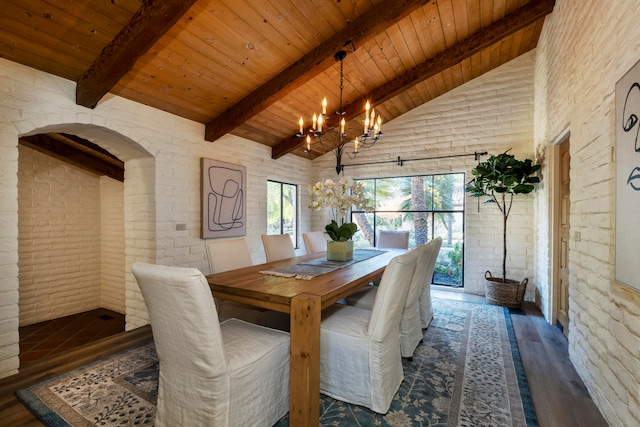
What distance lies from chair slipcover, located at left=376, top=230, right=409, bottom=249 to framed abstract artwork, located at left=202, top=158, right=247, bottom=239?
1.91 meters

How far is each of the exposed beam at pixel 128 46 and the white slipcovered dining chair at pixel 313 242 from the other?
232 cm

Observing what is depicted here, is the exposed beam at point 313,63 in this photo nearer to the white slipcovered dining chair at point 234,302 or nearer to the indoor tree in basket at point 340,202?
the indoor tree in basket at point 340,202

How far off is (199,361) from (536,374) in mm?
2314

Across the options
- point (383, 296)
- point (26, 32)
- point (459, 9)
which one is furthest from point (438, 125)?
point (26, 32)

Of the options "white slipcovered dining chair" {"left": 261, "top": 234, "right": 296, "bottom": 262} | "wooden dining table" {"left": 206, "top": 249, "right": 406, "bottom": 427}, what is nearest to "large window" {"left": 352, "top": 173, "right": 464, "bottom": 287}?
"white slipcovered dining chair" {"left": 261, "top": 234, "right": 296, "bottom": 262}

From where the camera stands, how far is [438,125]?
444 centimetres

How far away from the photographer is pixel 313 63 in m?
2.78

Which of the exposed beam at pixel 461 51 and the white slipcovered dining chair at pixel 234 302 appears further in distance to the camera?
the exposed beam at pixel 461 51

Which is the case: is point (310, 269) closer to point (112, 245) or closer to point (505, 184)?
point (505, 184)

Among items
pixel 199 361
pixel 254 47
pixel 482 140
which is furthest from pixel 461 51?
pixel 199 361

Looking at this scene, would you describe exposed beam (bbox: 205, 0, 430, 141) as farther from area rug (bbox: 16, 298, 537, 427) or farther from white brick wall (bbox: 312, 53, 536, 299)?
area rug (bbox: 16, 298, 537, 427)

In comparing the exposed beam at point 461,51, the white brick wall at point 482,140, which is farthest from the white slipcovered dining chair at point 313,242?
the white brick wall at point 482,140

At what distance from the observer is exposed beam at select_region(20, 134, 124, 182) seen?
11.4 feet

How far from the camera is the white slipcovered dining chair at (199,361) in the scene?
1.25 m
